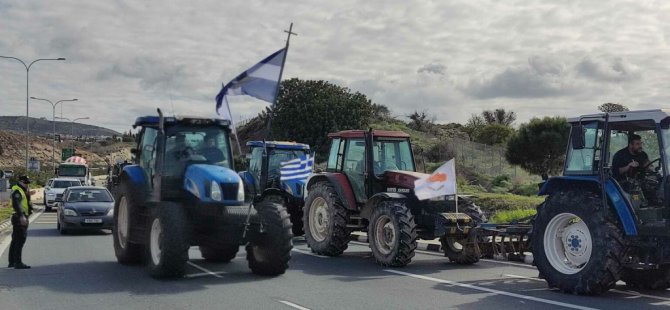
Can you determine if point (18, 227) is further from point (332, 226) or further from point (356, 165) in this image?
point (356, 165)

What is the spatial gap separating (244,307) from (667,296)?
6148 millimetres

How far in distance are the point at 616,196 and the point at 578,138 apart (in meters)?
0.98

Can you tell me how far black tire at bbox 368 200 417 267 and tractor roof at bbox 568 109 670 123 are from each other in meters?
3.56

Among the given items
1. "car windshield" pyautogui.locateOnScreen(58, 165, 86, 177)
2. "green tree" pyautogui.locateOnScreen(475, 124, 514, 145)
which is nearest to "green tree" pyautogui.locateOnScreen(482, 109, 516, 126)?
"green tree" pyautogui.locateOnScreen(475, 124, 514, 145)

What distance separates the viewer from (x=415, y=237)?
1294 centimetres

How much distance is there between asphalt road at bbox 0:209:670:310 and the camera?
967 centimetres

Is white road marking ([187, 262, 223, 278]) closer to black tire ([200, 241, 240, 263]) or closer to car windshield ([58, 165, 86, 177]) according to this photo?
black tire ([200, 241, 240, 263])

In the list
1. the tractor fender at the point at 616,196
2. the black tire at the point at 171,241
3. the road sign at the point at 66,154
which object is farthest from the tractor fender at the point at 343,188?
the road sign at the point at 66,154

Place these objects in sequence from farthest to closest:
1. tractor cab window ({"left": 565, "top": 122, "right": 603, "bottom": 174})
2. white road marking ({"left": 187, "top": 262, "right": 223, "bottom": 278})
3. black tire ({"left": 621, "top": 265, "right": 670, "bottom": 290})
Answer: white road marking ({"left": 187, "top": 262, "right": 223, "bottom": 278}) → black tire ({"left": 621, "top": 265, "right": 670, "bottom": 290}) → tractor cab window ({"left": 565, "top": 122, "right": 603, "bottom": 174})

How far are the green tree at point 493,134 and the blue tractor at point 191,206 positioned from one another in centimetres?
4945

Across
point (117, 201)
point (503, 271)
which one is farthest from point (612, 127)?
point (117, 201)

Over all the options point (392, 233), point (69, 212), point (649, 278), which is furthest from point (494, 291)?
point (69, 212)

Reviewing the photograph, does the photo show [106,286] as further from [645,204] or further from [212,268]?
[645,204]

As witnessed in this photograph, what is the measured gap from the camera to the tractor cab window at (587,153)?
10625 mm
